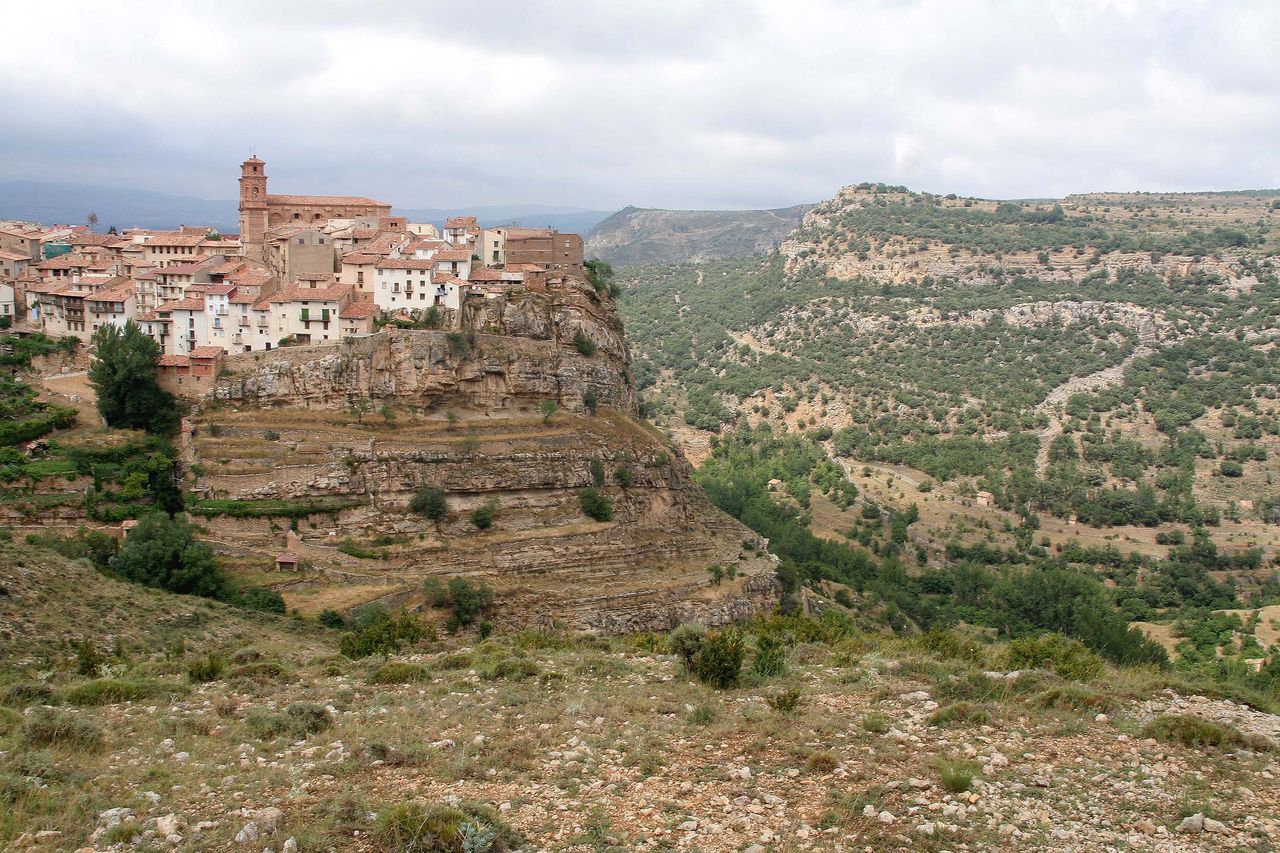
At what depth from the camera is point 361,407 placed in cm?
4144

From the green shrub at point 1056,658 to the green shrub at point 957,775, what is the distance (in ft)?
17.4

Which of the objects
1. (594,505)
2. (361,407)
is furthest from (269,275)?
(594,505)

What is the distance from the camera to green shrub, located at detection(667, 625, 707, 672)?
60.8ft

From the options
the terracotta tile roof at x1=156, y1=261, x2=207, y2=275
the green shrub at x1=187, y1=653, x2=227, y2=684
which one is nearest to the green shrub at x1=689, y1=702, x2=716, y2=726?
the green shrub at x1=187, y1=653, x2=227, y2=684

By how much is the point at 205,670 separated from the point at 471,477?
22972 mm

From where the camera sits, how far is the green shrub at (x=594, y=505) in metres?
42.2

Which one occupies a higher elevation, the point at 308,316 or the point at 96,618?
the point at 308,316

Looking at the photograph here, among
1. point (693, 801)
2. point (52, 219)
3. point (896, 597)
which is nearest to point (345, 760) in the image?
point (693, 801)

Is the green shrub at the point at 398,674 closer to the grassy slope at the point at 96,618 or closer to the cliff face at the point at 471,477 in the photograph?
the grassy slope at the point at 96,618

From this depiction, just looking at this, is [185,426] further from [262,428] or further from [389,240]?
[389,240]

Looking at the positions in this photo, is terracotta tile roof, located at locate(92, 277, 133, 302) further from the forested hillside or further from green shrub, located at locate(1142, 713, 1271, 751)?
green shrub, located at locate(1142, 713, 1271, 751)

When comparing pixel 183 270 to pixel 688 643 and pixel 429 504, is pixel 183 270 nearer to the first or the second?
pixel 429 504

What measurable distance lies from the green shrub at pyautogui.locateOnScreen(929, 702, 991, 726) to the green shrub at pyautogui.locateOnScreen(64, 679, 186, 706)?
11858 millimetres

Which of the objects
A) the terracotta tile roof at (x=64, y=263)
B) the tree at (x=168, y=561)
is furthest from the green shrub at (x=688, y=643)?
the terracotta tile roof at (x=64, y=263)
